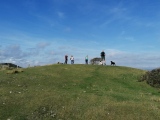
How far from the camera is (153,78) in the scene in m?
44.8

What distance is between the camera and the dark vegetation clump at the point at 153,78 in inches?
1713

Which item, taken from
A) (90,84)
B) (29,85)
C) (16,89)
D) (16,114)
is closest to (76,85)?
(90,84)

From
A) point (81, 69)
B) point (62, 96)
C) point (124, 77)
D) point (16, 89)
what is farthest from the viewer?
point (81, 69)

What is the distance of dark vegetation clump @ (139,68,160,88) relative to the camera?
43513mm

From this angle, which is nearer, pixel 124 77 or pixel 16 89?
pixel 16 89

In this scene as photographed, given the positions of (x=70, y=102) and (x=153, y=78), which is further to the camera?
(x=153, y=78)

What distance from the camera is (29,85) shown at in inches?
1444

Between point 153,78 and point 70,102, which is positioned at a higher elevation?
point 153,78

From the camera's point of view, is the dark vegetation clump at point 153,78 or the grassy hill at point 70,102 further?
the dark vegetation clump at point 153,78

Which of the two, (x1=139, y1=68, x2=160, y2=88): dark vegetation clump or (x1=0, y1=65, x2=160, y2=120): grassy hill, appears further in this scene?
(x1=139, y1=68, x2=160, y2=88): dark vegetation clump

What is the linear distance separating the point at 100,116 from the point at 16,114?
7536 mm

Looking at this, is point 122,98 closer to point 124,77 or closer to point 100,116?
point 100,116

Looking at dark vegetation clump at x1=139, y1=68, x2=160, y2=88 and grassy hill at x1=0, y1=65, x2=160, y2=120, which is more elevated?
dark vegetation clump at x1=139, y1=68, x2=160, y2=88

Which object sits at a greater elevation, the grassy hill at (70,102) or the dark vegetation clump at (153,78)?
the dark vegetation clump at (153,78)
